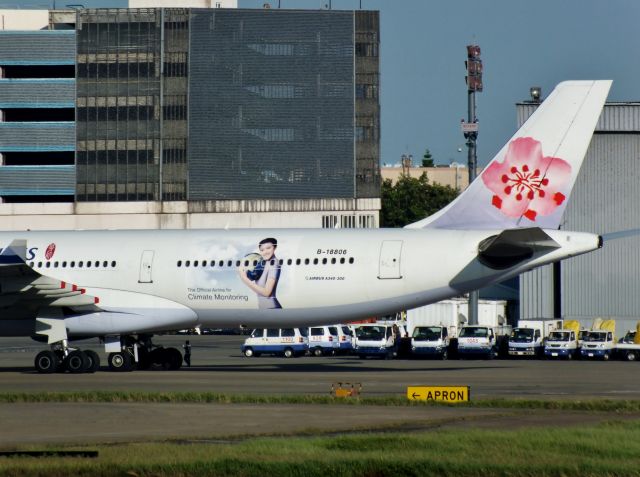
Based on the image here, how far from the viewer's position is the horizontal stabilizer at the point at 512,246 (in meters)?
36.6

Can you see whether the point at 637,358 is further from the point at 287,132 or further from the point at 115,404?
the point at 287,132

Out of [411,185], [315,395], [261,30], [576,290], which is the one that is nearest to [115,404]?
[315,395]

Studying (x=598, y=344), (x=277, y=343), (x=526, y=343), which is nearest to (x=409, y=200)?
(x=277, y=343)

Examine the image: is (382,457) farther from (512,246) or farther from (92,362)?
(92,362)

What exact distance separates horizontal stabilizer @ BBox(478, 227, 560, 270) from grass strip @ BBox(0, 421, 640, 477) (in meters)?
15.4

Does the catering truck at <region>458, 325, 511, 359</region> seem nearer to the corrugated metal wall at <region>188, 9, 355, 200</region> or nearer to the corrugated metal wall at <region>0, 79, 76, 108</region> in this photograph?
the corrugated metal wall at <region>188, 9, 355, 200</region>

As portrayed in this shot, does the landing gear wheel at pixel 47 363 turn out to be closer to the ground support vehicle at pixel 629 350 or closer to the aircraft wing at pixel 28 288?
the aircraft wing at pixel 28 288

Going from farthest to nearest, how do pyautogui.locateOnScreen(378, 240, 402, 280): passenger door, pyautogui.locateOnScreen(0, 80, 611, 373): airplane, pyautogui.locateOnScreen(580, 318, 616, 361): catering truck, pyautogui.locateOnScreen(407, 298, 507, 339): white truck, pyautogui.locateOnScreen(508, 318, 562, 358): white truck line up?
1. pyautogui.locateOnScreen(407, 298, 507, 339): white truck
2. pyautogui.locateOnScreen(508, 318, 562, 358): white truck
3. pyautogui.locateOnScreen(580, 318, 616, 361): catering truck
4. pyautogui.locateOnScreen(378, 240, 402, 280): passenger door
5. pyautogui.locateOnScreen(0, 80, 611, 373): airplane

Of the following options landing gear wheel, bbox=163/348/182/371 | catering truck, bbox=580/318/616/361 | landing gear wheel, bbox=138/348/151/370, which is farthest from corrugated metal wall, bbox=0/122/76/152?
landing gear wheel, bbox=138/348/151/370

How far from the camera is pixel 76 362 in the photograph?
40.7 meters

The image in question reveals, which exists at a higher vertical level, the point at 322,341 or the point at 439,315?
the point at 439,315

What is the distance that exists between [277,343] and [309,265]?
71.9 ft

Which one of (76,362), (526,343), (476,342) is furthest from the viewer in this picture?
(526,343)

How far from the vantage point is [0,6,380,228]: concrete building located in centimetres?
12938
